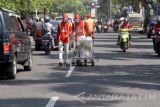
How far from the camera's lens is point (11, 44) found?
53.2 feet

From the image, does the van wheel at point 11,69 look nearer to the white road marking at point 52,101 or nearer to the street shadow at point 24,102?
the street shadow at point 24,102

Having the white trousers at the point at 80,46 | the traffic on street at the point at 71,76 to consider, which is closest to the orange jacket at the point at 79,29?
the traffic on street at the point at 71,76

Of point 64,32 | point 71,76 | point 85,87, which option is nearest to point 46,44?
point 64,32

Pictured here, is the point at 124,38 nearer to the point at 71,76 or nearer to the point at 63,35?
the point at 63,35

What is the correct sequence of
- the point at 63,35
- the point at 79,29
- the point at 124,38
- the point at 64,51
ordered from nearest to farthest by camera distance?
the point at 63,35
the point at 64,51
the point at 79,29
the point at 124,38

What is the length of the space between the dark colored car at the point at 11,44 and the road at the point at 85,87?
0.44m

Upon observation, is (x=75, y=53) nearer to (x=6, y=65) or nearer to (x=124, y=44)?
(x=6, y=65)

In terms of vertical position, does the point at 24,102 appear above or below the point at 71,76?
above

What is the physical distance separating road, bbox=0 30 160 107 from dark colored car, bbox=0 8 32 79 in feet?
1.45

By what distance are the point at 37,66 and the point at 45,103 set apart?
Answer: 946cm

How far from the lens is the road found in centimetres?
1216

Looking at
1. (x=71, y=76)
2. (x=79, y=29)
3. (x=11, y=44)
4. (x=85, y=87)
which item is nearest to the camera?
(x=85, y=87)

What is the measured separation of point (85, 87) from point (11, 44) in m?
2.86

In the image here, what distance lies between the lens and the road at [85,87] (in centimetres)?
1216
